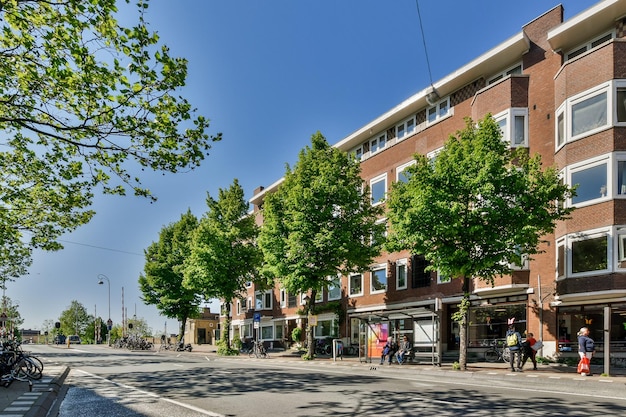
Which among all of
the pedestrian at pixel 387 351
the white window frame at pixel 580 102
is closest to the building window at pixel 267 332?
the pedestrian at pixel 387 351

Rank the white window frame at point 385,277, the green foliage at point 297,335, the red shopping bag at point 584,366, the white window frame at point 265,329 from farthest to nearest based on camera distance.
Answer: the white window frame at point 265,329 → the green foliage at point 297,335 → the white window frame at point 385,277 → the red shopping bag at point 584,366

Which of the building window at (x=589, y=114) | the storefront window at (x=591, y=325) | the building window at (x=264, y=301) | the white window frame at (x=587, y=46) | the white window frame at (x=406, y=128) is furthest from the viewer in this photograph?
the building window at (x=264, y=301)

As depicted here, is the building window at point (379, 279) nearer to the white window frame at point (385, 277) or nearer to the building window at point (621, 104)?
the white window frame at point (385, 277)

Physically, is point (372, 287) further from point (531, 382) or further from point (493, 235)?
point (531, 382)

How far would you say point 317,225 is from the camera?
98.5 feet

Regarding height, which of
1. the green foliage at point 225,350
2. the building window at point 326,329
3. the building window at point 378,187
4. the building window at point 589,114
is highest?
the building window at point 589,114

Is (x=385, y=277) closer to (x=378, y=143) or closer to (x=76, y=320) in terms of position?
(x=378, y=143)

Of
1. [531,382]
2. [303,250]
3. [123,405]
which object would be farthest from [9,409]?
[303,250]

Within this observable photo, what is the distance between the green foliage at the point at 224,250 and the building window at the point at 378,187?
31.6 feet

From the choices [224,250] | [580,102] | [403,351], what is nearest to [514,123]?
[580,102]

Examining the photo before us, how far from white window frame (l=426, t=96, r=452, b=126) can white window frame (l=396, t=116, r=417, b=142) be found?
1315 mm

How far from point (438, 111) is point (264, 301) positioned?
30480 millimetres

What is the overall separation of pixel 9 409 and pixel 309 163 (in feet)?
77.3

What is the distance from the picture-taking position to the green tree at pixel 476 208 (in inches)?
768
